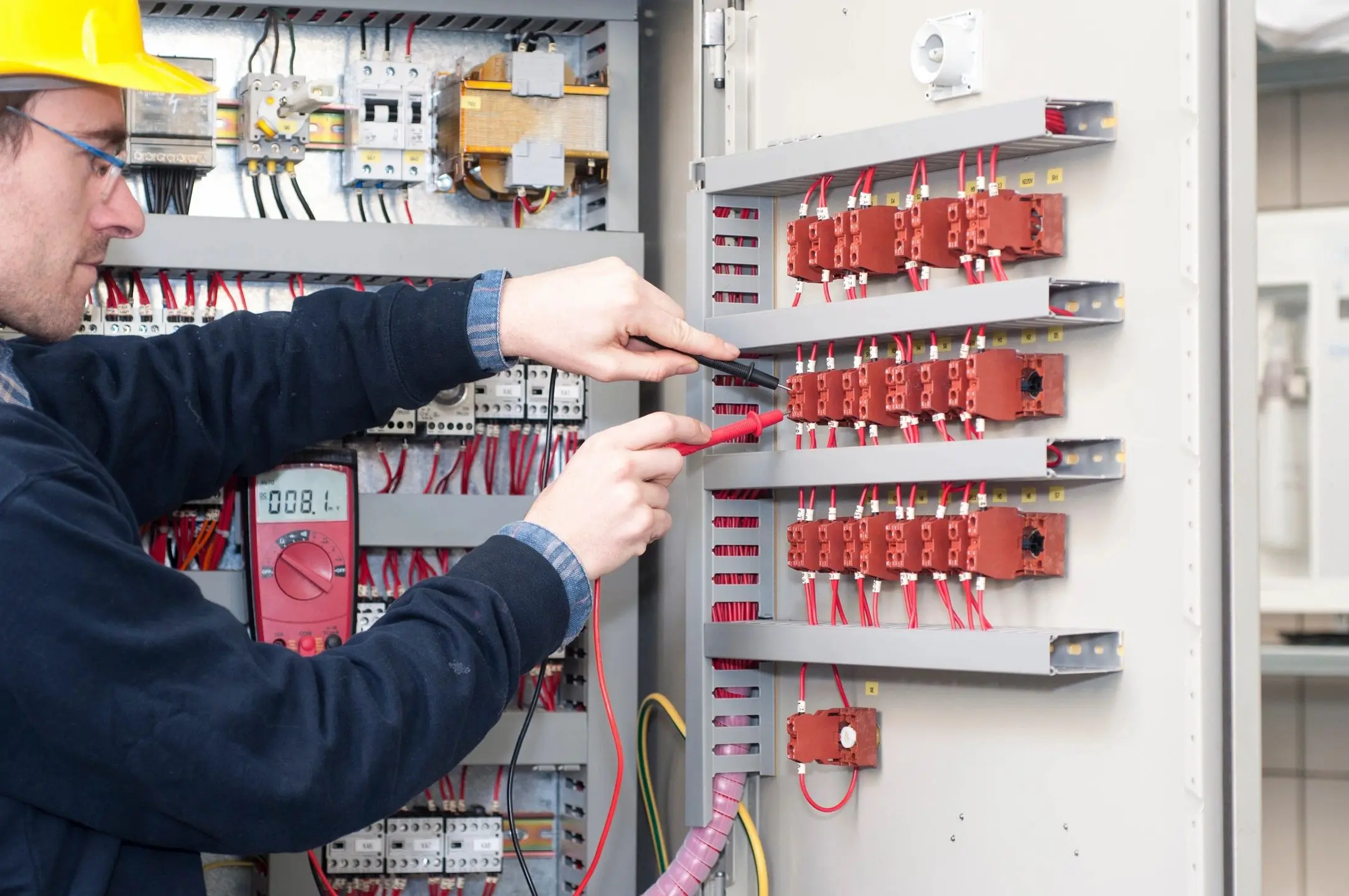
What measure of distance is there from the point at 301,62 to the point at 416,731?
4.40 ft

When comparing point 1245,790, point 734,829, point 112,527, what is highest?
point 112,527

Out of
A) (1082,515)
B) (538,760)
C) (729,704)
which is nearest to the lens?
(1082,515)

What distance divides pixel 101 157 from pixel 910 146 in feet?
2.85

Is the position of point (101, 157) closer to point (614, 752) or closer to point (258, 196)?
point (258, 196)

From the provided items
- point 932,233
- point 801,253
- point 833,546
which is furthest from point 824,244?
point 833,546

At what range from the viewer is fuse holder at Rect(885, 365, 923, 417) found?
159cm

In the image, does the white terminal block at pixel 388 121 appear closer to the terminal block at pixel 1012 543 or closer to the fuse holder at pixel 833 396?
the fuse holder at pixel 833 396

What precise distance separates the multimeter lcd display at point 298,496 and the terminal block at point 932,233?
916mm

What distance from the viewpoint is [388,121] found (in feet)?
7.09

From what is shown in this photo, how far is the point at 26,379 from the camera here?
163 cm

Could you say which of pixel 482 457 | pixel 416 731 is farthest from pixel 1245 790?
pixel 482 457

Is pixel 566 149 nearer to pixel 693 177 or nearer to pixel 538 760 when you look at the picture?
pixel 693 177

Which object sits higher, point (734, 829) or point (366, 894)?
point (734, 829)

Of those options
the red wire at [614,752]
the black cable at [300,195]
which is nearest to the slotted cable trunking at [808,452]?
the red wire at [614,752]
